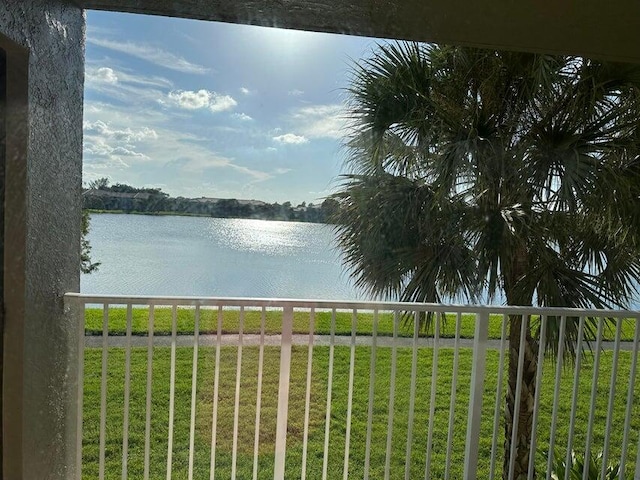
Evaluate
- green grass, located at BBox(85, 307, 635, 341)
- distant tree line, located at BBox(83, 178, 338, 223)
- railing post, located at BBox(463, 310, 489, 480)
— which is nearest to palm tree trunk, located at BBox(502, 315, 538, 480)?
green grass, located at BBox(85, 307, 635, 341)

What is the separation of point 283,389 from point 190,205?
153 cm

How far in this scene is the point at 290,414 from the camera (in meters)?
3.84

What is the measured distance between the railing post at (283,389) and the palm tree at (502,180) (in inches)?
46.9

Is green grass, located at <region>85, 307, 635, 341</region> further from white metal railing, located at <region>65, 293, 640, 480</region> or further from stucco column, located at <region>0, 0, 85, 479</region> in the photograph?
stucco column, located at <region>0, 0, 85, 479</region>

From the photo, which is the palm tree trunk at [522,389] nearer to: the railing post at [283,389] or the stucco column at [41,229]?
the railing post at [283,389]

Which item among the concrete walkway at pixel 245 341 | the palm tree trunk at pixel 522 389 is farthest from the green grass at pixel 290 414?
the palm tree trunk at pixel 522 389

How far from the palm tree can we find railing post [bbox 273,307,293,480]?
119 centimetres

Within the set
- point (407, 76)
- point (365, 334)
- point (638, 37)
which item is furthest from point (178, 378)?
point (638, 37)

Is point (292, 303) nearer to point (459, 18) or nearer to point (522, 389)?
point (459, 18)

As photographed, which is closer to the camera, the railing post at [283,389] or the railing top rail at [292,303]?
the railing top rail at [292,303]

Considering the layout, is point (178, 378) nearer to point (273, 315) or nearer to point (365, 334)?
point (273, 315)

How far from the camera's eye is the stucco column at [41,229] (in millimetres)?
1589

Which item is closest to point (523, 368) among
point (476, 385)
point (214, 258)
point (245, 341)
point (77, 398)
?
point (476, 385)

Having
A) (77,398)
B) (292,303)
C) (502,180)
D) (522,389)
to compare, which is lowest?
(522,389)
